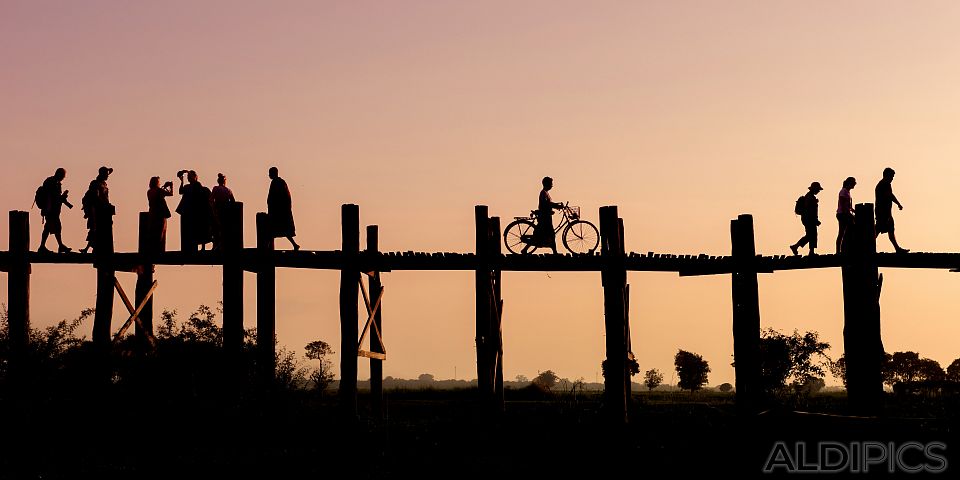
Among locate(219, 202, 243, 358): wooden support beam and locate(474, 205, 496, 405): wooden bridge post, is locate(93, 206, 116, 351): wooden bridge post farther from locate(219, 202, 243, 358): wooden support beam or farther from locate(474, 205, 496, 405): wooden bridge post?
locate(474, 205, 496, 405): wooden bridge post

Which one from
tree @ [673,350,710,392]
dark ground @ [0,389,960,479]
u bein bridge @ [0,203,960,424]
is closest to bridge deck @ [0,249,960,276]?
u bein bridge @ [0,203,960,424]

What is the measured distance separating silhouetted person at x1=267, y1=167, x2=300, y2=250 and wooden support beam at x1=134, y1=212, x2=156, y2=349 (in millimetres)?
2179

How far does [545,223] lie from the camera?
29.3 metres

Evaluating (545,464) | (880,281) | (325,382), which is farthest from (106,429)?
(880,281)

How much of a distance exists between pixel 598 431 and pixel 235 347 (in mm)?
6324

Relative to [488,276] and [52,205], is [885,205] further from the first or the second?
[52,205]

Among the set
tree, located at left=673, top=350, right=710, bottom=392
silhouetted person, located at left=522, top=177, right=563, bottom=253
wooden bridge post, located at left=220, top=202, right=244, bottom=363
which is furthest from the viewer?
tree, located at left=673, top=350, right=710, bottom=392

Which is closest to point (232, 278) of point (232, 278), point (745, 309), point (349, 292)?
point (232, 278)

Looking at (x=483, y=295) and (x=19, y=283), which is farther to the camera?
(x=19, y=283)

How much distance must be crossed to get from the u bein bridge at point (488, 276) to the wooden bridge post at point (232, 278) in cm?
2

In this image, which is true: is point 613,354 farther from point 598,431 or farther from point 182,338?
point 182,338

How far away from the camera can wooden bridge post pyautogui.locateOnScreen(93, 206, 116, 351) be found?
26516mm

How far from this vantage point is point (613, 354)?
26484 mm

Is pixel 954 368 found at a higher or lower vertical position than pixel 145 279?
lower
